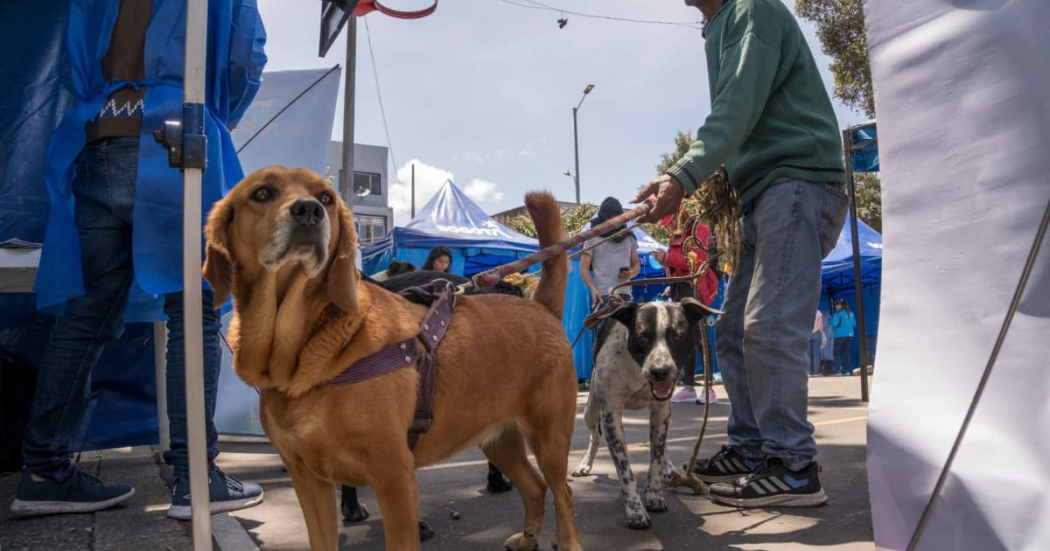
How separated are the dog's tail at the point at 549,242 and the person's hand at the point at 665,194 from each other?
0.44m

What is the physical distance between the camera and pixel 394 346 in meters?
2.26

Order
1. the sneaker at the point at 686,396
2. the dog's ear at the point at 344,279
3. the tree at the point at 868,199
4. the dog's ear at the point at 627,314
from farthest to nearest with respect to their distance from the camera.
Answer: the tree at the point at 868,199
the sneaker at the point at 686,396
the dog's ear at the point at 627,314
the dog's ear at the point at 344,279

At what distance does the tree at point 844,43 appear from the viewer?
16812 millimetres

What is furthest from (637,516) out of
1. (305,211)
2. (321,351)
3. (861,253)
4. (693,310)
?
(861,253)

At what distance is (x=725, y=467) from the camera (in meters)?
3.89

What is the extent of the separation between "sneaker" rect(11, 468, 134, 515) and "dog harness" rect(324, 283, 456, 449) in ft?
5.96

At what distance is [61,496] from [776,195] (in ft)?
11.8

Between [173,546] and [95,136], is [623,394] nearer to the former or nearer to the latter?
[173,546]

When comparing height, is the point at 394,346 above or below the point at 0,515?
above

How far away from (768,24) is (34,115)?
14.1ft

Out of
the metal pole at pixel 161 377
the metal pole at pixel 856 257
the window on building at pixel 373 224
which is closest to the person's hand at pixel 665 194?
the metal pole at pixel 161 377

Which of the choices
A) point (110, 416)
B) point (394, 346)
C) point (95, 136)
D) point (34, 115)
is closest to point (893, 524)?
point (394, 346)

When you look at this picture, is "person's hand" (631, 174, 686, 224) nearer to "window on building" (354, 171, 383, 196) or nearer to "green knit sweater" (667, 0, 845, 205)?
"green knit sweater" (667, 0, 845, 205)

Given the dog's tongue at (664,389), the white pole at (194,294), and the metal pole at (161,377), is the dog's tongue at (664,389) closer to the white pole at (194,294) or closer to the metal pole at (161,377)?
the white pole at (194,294)
